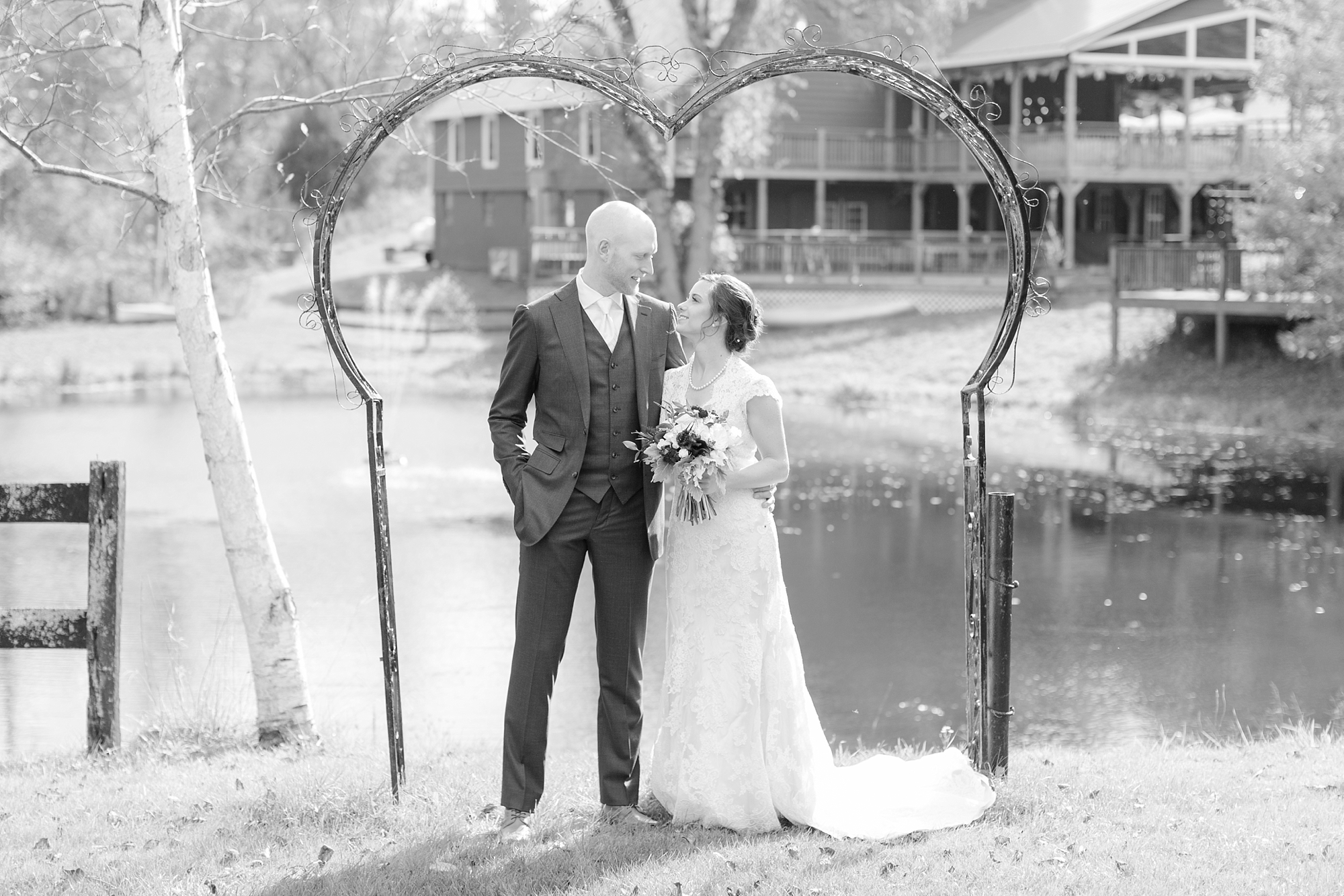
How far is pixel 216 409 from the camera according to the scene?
7453mm

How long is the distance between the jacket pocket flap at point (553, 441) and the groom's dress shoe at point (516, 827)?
1.35 metres

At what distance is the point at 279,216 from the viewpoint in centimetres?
4950

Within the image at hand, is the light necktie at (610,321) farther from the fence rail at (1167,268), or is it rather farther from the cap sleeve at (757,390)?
the fence rail at (1167,268)

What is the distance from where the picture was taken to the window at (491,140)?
148ft

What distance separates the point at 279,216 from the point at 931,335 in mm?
27296

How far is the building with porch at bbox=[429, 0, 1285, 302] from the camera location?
33.6 meters

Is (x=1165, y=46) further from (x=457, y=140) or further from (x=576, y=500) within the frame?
(x=576, y=500)

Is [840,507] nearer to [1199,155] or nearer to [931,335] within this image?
[931,335]

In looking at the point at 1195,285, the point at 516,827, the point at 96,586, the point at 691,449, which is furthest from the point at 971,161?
the point at 516,827

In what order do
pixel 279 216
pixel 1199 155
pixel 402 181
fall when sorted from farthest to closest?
1. pixel 402 181
2. pixel 279 216
3. pixel 1199 155

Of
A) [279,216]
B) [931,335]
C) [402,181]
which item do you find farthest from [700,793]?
[402,181]

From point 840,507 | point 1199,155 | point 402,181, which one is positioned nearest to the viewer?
point 840,507

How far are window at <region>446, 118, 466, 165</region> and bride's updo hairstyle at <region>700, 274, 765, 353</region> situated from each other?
39670mm

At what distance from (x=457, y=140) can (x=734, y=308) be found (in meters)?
44.4
